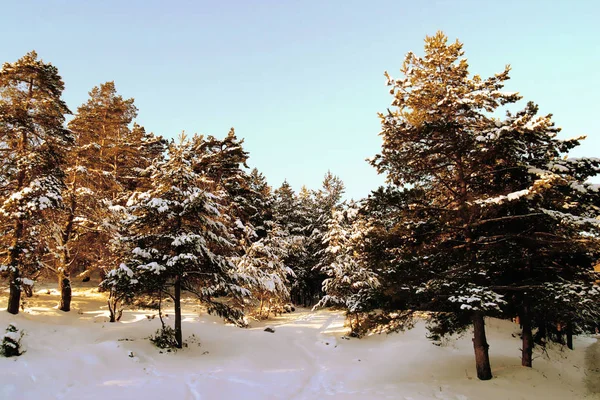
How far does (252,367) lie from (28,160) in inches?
633

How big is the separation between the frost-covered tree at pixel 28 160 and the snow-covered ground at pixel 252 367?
3.23 metres

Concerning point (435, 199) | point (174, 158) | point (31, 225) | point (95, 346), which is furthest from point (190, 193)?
point (435, 199)

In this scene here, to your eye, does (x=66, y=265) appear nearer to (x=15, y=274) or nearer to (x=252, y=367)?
(x=15, y=274)

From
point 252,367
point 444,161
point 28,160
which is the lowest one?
point 252,367

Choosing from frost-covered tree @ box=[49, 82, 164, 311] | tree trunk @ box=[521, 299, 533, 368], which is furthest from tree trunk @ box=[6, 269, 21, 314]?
tree trunk @ box=[521, 299, 533, 368]

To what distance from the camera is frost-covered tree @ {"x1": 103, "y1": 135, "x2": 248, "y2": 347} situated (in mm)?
14797

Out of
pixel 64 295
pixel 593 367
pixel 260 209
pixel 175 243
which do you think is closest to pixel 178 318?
pixel 175 243

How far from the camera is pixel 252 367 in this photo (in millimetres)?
14469

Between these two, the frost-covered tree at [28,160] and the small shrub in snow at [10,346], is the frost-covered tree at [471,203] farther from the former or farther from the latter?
the frost-covered tree at [28,160]

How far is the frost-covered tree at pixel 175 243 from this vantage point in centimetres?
1480

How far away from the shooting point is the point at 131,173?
98.2 feet

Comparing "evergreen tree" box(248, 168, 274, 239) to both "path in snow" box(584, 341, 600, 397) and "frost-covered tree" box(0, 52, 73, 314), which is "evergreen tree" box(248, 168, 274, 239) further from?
"path in snow" box(584, 341, 600, 397)

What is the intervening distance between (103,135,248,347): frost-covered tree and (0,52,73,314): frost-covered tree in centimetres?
480

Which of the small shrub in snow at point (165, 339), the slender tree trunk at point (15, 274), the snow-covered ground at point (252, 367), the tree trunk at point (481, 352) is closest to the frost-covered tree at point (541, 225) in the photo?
the tree trunk at point (481, 352)
